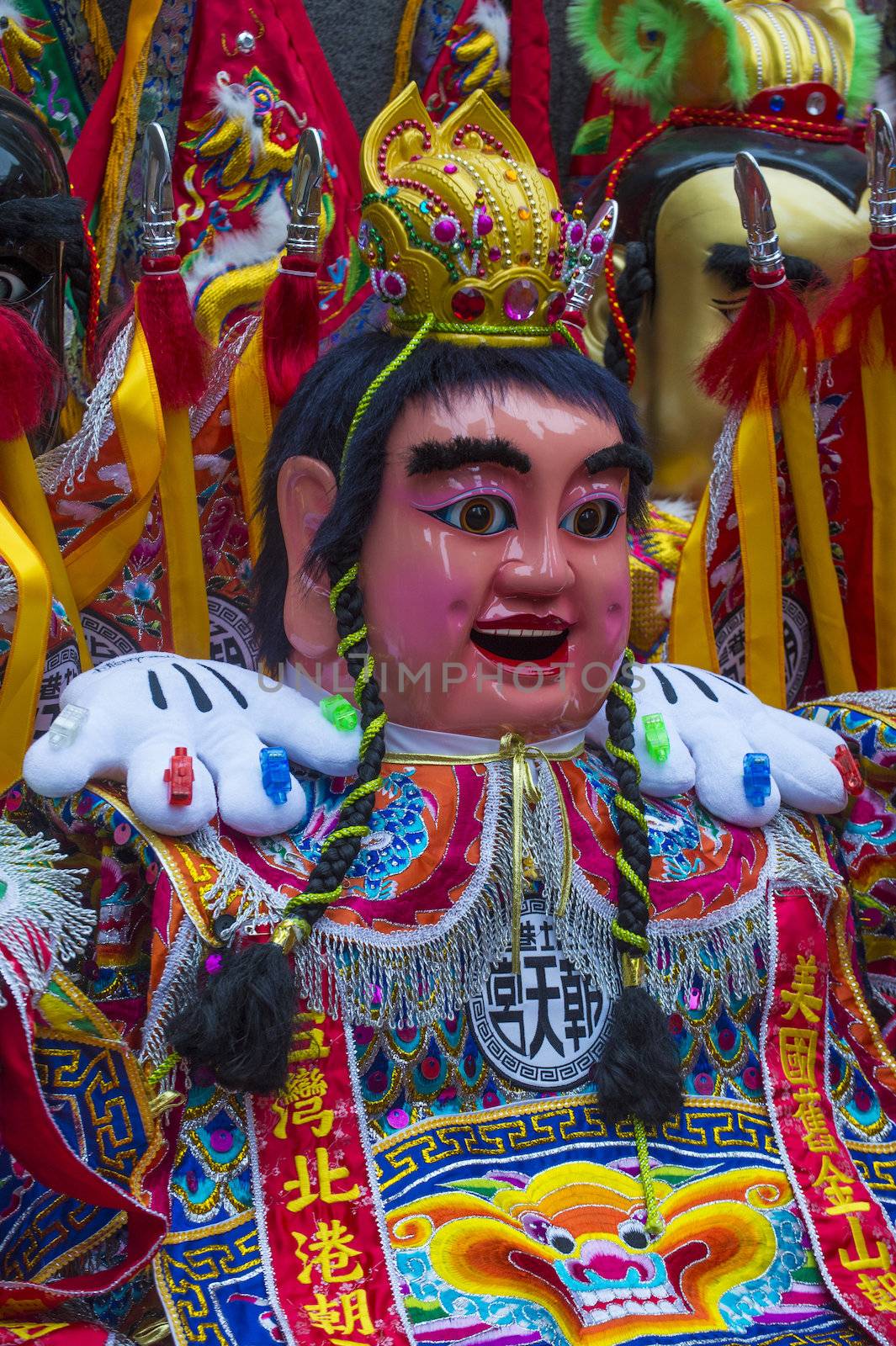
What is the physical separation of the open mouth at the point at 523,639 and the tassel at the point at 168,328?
63 centimetres

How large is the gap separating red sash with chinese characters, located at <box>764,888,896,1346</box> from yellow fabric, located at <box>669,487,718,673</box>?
1.88 feet

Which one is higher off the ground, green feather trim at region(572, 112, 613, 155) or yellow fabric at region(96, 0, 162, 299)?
yellow fabric at region(96, 0, 162, 299)

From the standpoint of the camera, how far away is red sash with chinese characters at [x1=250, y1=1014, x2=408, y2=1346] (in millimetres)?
1799

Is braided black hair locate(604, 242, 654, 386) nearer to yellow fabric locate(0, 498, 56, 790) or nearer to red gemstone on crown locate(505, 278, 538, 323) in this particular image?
red gemstone on crown locate(505, 278, 538, 323)

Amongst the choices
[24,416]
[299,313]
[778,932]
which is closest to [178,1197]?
[778,932]

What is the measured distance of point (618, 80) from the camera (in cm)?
323

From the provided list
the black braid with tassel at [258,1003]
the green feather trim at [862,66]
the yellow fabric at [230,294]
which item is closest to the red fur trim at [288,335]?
the yellow fabric at [230,294]

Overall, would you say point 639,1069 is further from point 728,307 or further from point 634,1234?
point 728,307

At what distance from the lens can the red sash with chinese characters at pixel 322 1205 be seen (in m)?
1.80

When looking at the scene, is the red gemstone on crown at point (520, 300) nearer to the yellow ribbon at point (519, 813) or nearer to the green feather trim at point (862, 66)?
the yellow ribbon at point (519, 813)

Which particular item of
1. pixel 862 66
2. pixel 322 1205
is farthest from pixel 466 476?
pixel 862 66

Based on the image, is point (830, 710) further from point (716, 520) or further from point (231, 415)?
point (231, 415)

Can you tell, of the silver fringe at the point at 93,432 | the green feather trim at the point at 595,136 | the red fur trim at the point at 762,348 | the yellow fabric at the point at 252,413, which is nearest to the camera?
the silver fringe at the point at 93,432

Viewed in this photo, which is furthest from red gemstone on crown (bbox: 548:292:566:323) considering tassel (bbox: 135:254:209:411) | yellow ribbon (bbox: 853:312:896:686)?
yellow ribbon (bbox: 853:312:896:686)
